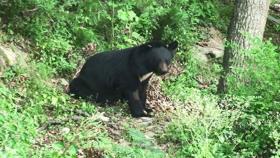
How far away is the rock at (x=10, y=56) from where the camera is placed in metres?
8.53

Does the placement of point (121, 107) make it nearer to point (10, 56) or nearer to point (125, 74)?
point (125, 74)

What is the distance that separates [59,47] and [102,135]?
3448 mm

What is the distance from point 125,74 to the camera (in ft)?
29.0

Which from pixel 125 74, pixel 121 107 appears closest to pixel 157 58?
pixel 125 74

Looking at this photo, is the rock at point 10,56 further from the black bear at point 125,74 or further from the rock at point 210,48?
the rock at point 210,48

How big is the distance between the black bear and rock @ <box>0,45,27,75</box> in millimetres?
889

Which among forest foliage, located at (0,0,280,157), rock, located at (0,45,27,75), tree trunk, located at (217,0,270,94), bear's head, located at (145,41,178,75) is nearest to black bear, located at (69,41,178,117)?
bear's head, located at (145,41,178,75)

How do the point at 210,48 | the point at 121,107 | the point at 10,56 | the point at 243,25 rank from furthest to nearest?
the point at 210,48
the point at 243,25
the point at 121,107
the point at 10,56

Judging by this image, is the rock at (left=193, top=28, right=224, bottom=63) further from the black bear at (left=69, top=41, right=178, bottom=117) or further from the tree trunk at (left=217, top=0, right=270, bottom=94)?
the black bear at (left=69, top=41, right=178, bottom=117)

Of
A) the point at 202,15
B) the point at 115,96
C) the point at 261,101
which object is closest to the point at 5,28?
the point at 115,96

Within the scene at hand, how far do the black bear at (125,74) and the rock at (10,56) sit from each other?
89 cm

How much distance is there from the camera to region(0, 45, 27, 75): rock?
28.0 ft

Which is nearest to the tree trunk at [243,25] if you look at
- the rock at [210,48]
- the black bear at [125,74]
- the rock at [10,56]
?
the black bear at [125,74]

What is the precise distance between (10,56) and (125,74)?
1756mm
